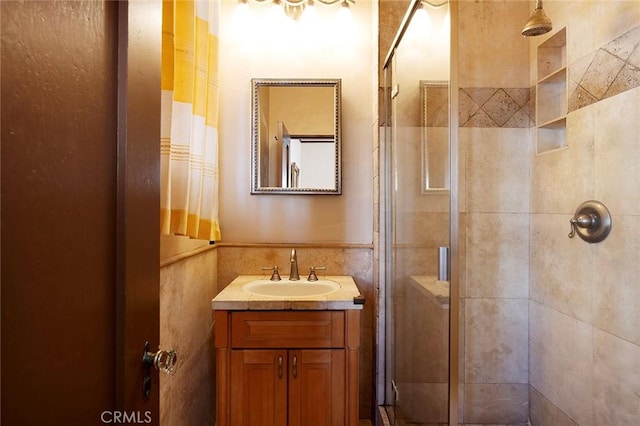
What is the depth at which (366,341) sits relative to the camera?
1.96 m

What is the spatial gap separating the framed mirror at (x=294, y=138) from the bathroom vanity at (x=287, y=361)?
29.7 inches

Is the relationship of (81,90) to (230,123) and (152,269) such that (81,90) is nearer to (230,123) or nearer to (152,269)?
(152,269)

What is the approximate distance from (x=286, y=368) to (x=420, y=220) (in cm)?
86

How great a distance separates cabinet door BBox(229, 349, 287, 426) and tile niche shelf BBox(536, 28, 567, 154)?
1.63 meters

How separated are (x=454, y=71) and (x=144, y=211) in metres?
Result: 0.85

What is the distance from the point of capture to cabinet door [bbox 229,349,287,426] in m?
1.44

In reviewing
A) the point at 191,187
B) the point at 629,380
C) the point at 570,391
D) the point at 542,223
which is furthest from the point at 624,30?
the point at 191,187

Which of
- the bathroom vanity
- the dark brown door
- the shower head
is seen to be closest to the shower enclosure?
the bathroom vanity

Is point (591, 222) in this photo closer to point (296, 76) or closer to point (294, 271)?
point (294, 271)

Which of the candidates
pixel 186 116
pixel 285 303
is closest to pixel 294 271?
pixel 285 303

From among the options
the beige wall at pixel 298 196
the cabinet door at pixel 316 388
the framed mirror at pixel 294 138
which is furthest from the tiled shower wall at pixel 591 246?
the framed mirror at pixel 294 138

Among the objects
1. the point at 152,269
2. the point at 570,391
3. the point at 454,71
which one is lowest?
the point at 570,391

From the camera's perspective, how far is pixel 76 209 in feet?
1.58

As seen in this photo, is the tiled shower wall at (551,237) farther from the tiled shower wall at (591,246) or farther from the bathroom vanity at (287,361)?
the bathroom vanity at (287,361)
